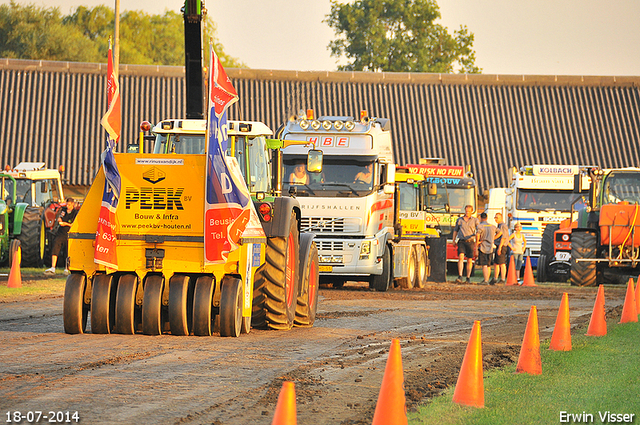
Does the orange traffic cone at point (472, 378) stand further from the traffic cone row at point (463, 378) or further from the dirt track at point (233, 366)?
the dirt track at point (233, 366)

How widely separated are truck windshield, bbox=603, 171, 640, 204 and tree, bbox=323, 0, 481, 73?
38.8m

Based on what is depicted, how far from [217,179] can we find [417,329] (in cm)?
415

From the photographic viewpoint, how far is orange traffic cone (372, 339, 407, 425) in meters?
5.81

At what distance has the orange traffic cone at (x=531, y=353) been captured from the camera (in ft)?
29.1

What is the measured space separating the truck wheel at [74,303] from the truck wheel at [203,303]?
1386 mm

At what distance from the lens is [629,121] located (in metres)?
41.3

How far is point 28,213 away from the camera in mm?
24656

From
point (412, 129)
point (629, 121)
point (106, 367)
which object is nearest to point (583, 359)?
point (106, 367)

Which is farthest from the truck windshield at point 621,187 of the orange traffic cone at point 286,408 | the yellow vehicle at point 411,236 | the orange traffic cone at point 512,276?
the orange traffic cone at point 286,408

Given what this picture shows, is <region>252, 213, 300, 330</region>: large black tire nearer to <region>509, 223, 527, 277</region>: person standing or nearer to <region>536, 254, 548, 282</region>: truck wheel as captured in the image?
<region>536, 254, 548, 282</region>: truck wheel

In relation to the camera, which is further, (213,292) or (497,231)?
(497,231)

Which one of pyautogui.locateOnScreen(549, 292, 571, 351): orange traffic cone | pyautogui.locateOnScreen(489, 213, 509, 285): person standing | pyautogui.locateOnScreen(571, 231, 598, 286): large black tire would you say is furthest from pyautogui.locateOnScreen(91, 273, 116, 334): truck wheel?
pyautogui.locateOnScreen(489, 213, 509, 285): person standing

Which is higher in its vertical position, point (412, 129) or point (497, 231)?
point (412, 129)

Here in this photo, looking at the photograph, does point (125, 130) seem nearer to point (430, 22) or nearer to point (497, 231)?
point (497, 231)
